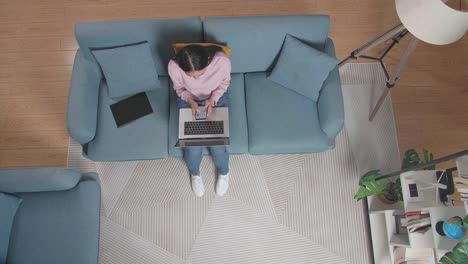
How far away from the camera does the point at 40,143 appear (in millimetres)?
2844

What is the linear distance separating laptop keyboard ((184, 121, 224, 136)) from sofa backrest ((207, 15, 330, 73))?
0.54 m

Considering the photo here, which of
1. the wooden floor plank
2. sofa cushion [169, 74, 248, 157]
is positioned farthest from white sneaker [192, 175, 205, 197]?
the wooden floor plank

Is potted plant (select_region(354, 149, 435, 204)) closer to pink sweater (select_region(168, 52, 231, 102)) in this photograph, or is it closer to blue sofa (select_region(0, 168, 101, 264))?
pink sweater (select_region(168, 52, 231, 102))

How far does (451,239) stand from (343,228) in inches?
34.5

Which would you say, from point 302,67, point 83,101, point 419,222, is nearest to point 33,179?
point 83,101

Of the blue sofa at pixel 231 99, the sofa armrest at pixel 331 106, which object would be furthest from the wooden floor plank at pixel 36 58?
the sofa armrest at pixel 331 106

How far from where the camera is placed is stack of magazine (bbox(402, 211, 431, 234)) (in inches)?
77.5

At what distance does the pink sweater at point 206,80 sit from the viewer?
2141 mm

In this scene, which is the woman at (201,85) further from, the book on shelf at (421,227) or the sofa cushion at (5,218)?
the book on shelf at (421,227)

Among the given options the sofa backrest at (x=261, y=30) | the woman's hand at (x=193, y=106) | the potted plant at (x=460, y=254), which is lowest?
the potted plant at (x=460, y=254)

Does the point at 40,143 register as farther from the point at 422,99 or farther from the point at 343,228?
the point at 422,99

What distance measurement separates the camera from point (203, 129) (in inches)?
89.9

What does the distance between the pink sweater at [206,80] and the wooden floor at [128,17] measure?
3.91 feet

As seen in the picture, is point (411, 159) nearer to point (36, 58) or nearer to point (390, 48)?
point (390, 48)
